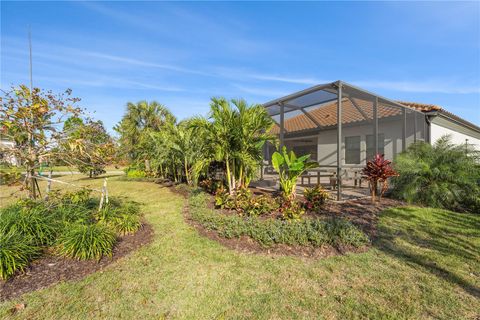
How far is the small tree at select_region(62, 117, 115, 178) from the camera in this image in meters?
4.65

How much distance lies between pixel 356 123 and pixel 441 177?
5.11m

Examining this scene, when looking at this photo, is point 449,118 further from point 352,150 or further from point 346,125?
point 346,125

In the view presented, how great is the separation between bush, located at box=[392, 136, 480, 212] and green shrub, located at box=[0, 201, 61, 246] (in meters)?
9.24

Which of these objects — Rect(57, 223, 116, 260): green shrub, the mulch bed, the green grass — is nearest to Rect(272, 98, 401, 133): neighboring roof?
the mulch bed

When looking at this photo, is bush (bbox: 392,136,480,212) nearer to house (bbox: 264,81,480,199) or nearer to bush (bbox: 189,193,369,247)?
house (bbox: 264,81,480,199)

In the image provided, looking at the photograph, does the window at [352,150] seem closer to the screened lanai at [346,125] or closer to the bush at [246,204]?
the screened lanai at [346,125]

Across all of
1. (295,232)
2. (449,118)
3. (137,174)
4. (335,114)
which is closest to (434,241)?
(295,232)

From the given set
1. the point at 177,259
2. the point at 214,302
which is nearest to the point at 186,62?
the point at 177,259

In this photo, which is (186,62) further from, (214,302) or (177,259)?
(214,302)

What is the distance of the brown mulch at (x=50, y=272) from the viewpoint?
2826mm

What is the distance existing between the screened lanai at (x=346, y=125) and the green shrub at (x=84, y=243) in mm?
6153

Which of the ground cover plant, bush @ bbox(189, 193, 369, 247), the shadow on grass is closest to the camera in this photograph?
the ground cover plant

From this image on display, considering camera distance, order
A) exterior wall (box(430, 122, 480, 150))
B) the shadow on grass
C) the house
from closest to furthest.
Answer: the shadow on grass → the house → exterior wall (box(430, 122, 480, 150))

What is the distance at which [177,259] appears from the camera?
3.69 metres
